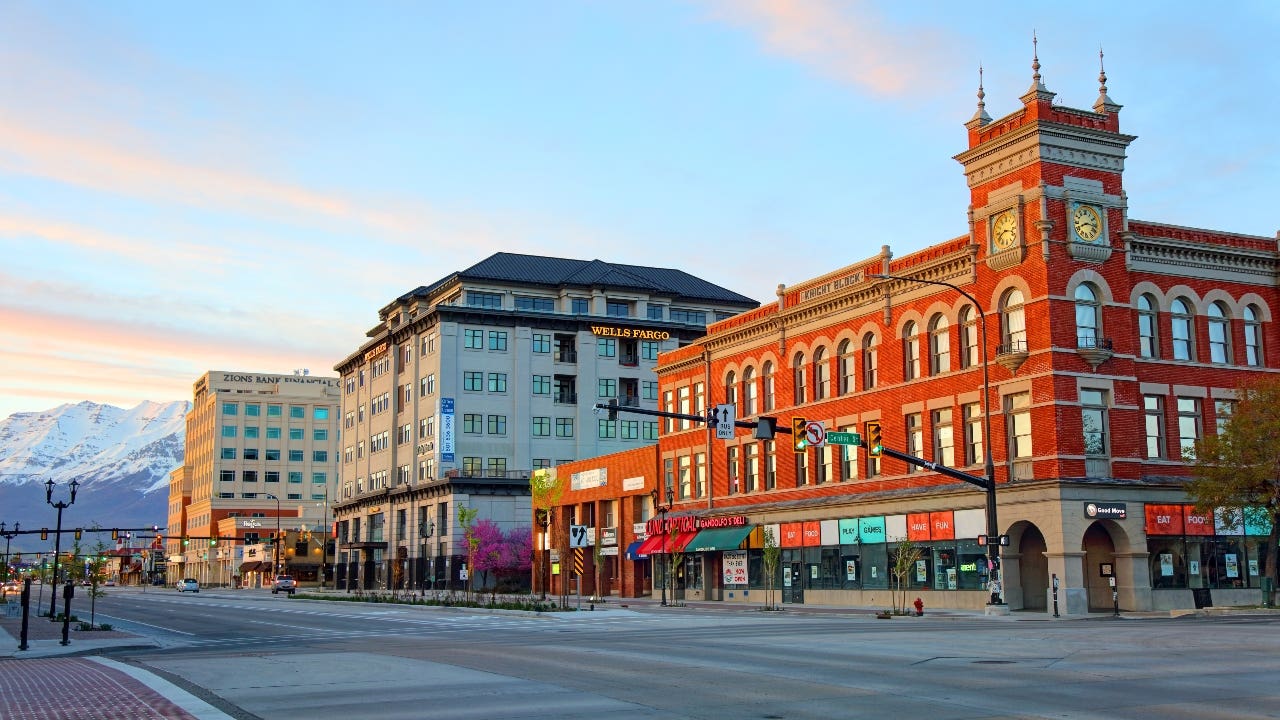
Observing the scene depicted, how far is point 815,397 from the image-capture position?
2429 inches

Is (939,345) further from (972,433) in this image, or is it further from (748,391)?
(748,391)

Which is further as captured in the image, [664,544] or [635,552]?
[635,552]

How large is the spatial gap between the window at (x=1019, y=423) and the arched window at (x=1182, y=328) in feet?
24.4

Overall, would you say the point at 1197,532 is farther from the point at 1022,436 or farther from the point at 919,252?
the point at 919,252

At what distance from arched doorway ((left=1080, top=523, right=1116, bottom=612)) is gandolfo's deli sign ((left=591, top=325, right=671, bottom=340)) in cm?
6943

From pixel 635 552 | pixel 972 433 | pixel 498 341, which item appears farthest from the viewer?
pixel 498 341

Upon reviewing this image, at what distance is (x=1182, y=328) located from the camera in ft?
165

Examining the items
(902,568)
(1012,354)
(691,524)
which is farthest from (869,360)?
(691,524)

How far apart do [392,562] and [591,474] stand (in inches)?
1667

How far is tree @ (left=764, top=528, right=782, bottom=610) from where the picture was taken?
5862 cm

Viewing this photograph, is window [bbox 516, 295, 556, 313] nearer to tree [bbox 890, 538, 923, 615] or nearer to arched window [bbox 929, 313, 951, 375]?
arched window [bbox 929, 313, 951, 375]

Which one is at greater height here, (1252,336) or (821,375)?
(1252,336)

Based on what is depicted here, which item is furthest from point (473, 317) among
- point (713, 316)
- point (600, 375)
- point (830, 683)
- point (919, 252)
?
point (830, 683)

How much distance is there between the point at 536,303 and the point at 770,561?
5936 cm
